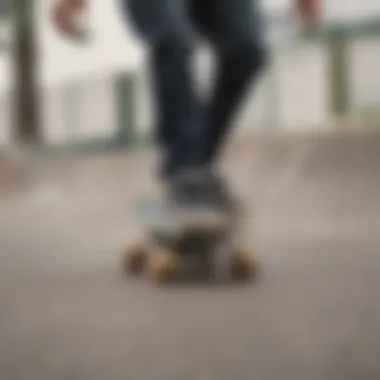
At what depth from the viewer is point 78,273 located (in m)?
0.69

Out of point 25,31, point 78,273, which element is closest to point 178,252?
point 78,273

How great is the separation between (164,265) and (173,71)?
158mm

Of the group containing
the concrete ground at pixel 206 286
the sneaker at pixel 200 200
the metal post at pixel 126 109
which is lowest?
the concrete ground at pixel 206 286

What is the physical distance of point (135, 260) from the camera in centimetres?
69

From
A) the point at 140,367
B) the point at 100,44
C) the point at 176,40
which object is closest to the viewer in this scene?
the point at 140,367

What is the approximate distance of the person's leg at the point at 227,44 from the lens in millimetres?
686

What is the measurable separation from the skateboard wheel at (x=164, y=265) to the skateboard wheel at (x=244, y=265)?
0.16 ft

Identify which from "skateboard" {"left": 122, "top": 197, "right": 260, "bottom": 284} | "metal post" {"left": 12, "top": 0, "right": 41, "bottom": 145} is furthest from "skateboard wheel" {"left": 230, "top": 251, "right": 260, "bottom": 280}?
"metal post" {"left": 12, "top": 0, "right": 41, "bottom": 145}

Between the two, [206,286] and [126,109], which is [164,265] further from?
[126,109]

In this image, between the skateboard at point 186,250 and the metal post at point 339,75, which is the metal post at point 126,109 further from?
the metal post at point 339,75

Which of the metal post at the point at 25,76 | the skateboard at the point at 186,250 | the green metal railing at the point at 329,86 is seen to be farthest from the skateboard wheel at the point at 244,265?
the metal post at the point at 25,76

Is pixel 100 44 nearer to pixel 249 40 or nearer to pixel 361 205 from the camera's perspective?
pixel 249 40

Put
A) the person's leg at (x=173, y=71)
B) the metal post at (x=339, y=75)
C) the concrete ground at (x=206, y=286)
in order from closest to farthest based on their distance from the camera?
the concrete ground at (x=206, y=286)
the person's leg at (x=173, y=71)
the metal post at (x=339, y=75)

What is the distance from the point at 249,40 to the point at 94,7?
0.43 feet
